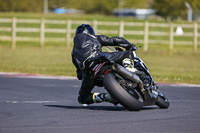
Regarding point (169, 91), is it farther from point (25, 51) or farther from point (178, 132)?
point (25, 51)

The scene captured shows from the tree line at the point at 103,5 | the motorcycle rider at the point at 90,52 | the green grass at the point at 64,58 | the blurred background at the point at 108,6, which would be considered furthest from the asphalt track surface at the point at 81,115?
the tree line at the point at 103,5

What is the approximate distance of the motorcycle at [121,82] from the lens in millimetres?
7910

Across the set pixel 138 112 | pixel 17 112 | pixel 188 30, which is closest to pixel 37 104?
pixel 17 112

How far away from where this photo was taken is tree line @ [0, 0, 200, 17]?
2448 inches

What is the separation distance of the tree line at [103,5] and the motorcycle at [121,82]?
43.9 m

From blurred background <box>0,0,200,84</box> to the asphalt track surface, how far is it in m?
6.26

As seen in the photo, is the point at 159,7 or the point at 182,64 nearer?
the point at 182,64

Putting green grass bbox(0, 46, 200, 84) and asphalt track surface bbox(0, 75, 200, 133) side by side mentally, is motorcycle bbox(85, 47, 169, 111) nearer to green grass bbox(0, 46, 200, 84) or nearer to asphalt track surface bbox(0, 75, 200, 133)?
asphalt track surface bbox(0, 75, 200, 133)

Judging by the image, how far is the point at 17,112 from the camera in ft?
26.5

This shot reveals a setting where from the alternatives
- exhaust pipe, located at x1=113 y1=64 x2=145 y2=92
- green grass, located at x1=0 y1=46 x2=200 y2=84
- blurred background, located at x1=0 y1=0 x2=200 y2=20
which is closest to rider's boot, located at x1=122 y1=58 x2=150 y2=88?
exhaust pipe, located at x1=113 y1=64 x2=145 y2=92

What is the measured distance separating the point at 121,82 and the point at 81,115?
2.70 ft

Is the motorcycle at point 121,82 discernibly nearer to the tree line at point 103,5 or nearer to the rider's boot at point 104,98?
the rider's boot at point 104,98

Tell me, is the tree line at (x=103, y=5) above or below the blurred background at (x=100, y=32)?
above

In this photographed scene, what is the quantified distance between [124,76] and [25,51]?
2300 cm
